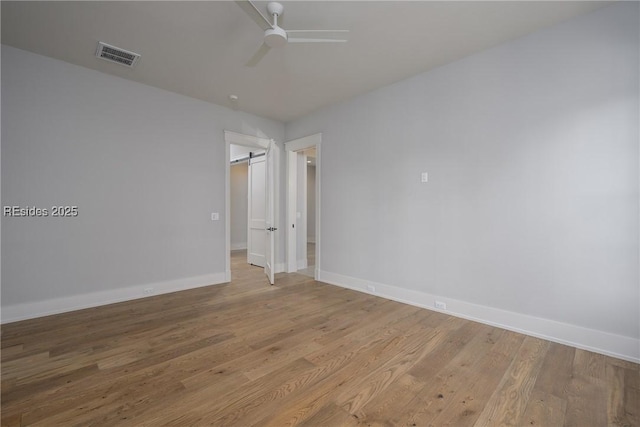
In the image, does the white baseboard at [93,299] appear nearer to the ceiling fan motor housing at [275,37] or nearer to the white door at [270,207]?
the white door at [270,207]

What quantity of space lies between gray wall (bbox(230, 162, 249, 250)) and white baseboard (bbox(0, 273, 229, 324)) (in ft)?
13.2

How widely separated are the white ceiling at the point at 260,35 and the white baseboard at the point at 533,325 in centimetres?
292

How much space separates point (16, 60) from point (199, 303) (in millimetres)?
3486

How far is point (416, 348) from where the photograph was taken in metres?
2.49

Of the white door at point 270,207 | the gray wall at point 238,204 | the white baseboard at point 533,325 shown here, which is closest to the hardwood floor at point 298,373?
the white baseboard at point 533,325

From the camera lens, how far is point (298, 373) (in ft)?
6.84

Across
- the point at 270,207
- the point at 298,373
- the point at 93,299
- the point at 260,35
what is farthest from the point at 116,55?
the point at 298,373

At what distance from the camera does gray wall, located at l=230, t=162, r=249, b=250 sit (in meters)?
8.43

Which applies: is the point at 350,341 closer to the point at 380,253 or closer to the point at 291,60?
the point at 380,253

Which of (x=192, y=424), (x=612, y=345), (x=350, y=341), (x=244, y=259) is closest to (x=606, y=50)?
(x=612, y=345)

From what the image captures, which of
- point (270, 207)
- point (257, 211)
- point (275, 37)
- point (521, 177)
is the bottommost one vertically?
point (257, 211)

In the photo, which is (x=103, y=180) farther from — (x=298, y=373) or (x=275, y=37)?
(x=298, y=373)

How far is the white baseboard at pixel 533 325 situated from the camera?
7.60 feet

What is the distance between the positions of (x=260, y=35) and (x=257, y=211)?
12.6 feet
